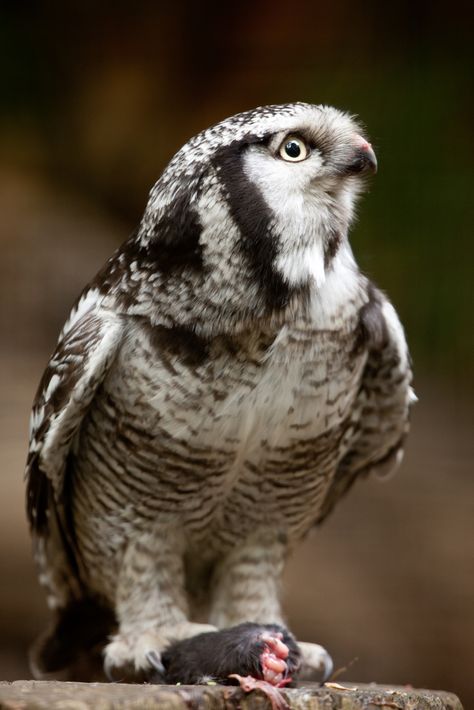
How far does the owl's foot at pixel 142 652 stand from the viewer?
2.14m

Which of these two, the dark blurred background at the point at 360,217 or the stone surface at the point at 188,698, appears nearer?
the stone surface at the point at 188,698

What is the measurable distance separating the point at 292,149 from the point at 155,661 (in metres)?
1.10

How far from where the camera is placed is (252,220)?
1.97 m

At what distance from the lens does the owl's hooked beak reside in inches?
81.0

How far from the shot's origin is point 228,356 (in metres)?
2.05

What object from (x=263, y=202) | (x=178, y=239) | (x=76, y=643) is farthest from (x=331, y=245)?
(x=76, y=643)

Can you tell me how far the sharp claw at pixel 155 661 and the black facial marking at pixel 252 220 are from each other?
0.78 metres

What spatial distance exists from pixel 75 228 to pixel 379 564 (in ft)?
6.96

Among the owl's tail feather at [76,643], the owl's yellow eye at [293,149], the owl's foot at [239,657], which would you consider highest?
the owl's yellow eye at [293,149]

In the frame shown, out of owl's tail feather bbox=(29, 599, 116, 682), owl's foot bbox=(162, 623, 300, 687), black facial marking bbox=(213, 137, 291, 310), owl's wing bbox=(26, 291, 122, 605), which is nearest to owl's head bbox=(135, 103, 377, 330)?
black facial marking bbox=(213, 137, 291, 310)

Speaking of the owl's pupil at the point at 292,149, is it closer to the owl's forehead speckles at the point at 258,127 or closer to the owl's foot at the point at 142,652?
the owl's forehead speckles at the point at 258,127

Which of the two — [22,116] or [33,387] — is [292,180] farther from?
[22,116]

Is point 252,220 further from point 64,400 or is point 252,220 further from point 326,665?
point 326,665

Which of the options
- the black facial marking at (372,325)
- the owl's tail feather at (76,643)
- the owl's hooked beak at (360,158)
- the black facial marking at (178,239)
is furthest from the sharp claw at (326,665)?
the owl's hooked beak at (360,158)
